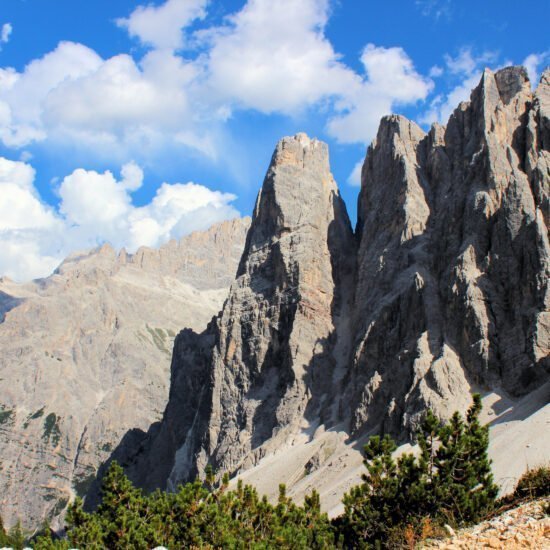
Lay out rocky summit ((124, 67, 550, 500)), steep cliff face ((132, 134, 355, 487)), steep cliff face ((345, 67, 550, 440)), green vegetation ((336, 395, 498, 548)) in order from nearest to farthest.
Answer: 1. green vegetation ((336, 395, 498, 548))
2. steep cliff face ((345, 67, 550, 440))
3. rocky summit ((124, 67, 550, 500))
4. steep cliff face ((132, 134, 355, 487))

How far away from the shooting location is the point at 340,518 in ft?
109

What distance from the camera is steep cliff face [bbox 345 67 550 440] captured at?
6569 centimetres

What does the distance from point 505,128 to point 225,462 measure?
4878 centimetres

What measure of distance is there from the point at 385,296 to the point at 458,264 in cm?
1163

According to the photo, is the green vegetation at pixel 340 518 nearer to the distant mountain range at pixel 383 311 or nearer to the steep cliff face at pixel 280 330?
the distant mountain range at pixel 383 311

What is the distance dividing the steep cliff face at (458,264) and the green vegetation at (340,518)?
3235 centimetres

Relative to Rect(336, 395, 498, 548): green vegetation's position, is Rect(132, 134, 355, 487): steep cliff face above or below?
above

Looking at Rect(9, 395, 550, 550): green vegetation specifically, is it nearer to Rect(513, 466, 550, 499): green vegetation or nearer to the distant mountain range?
Rect(513, 466, 550, 499): green vegetation

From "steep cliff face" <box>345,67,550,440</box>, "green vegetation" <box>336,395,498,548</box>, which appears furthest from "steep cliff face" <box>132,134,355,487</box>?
"green vegetation" <box>336,395,498,548</box>

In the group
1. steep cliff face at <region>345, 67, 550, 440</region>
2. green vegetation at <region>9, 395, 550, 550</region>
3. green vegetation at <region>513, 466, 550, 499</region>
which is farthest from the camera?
steep cliff face at <region>345, 67, 550, 440</region>

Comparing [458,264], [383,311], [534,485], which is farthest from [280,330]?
[534,485]

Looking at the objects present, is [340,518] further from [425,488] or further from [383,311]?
[383,311]

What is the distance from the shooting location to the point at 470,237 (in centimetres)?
7350

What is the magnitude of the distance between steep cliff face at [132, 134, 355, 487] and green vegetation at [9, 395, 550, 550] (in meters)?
47.8
